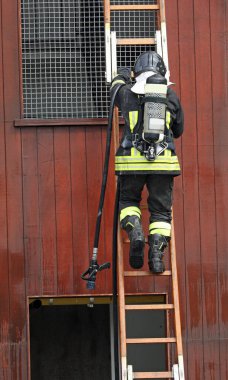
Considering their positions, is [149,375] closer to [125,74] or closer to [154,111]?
[154,111]

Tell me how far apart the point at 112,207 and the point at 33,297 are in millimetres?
1019

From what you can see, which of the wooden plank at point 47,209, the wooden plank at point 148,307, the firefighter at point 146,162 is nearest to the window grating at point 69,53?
the wooden plank at point 47,209

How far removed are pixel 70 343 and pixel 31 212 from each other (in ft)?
7.41

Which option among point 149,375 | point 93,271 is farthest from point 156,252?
point 149,375

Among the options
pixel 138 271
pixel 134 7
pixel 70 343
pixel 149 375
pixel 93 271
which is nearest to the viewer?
pixel 149 375

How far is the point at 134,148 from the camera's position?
7656mm

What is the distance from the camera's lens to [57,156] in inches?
351

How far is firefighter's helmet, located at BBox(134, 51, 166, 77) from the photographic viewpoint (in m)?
7.77

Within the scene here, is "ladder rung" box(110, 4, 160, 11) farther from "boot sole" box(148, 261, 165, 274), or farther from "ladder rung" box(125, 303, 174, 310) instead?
"ladder rung" box(125, 303, 174, 310)

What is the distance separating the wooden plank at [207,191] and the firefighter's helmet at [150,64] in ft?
4.08

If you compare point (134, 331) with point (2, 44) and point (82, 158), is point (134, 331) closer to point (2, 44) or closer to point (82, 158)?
point (82, 158)

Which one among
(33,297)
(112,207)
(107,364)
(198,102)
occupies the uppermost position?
(198,102)

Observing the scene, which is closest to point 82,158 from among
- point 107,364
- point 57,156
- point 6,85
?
point 57,156

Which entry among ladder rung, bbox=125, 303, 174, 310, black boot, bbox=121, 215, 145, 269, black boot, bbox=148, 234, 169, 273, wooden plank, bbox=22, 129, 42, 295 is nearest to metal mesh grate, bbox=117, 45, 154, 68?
wooden plank, bbox=22, 129, 42, 295
